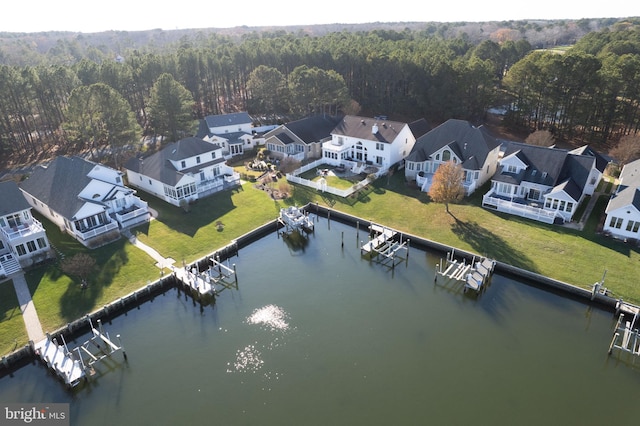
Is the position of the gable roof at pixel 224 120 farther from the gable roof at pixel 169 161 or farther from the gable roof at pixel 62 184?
the gable roof at pixel 62 184

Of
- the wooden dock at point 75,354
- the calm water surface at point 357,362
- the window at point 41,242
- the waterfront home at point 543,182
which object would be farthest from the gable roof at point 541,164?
the window at point 41,242

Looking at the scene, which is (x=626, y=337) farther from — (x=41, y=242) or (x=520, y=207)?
(x=41, y=242)

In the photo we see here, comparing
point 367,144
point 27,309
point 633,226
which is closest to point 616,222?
point 633,226

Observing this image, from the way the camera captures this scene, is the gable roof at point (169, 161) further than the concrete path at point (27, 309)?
Yes

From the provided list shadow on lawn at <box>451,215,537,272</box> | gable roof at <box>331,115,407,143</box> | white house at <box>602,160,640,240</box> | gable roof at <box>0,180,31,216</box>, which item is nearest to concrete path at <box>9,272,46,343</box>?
gable roof at <box>0,180,31,216</box>

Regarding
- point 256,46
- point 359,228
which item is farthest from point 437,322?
point 256,46

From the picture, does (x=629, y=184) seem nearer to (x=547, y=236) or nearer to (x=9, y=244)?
(x=547, y=236)
